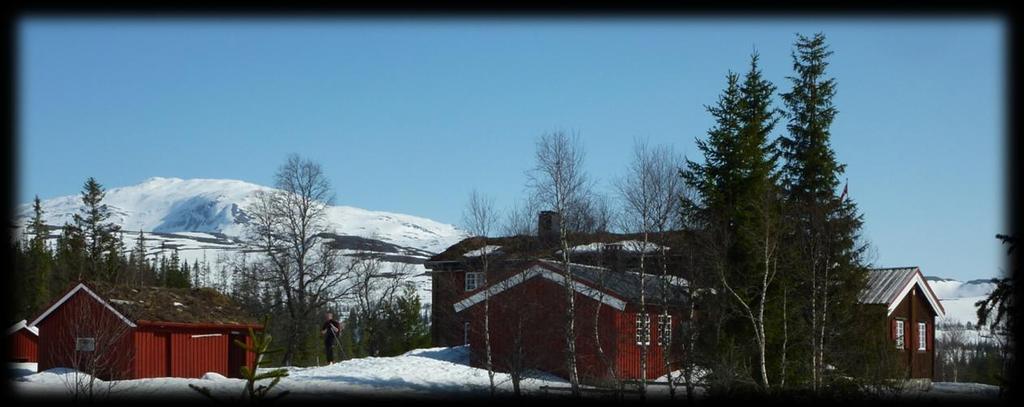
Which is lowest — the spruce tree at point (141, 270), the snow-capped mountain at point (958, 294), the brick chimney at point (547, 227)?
the snow-capped mountain at point (958, 294)

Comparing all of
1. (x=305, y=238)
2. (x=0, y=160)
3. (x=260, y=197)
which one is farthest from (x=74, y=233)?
(x=0, y=160)

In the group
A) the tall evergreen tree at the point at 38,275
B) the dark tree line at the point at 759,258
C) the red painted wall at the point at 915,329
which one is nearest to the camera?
the dark tree line at the point at 759,258

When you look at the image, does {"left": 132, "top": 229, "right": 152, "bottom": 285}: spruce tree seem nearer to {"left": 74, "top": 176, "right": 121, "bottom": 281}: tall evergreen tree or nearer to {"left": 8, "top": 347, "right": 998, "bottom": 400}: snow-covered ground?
{"left": 74, "top": 176, "right": 121, "bottom": 281}: tall evergreen tree

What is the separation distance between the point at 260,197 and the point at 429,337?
11.6 metres

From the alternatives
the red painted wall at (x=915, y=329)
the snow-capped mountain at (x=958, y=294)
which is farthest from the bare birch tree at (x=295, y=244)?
the snow-capped mountain at (x=958, y=294)

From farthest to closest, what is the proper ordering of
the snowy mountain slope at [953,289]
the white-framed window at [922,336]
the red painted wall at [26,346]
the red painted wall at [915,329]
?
the snowy mountain slope at [953,289], the red painted wall at [26,346], the white-framed window at [922,336], the red painted wall at [915,329]

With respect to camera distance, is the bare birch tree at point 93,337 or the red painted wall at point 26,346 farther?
the red painted wall at point 26,346

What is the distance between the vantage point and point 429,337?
5400 centimetres

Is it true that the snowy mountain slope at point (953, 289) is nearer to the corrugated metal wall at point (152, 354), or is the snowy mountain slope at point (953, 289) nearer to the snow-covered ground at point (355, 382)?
the snow-covered ground at point (355, 382)

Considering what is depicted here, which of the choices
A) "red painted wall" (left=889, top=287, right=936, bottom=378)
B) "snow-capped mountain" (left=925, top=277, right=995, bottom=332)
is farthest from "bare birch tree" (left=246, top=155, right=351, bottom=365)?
"snow-capped mountain" (left=925, top=277, right=995, bottom=332)

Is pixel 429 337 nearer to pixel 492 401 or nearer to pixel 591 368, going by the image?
pixel 591 368

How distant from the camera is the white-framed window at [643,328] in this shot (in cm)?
2917

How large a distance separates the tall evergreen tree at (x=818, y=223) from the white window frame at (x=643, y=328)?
14.9ft

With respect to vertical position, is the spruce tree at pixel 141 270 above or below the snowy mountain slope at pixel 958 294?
above
